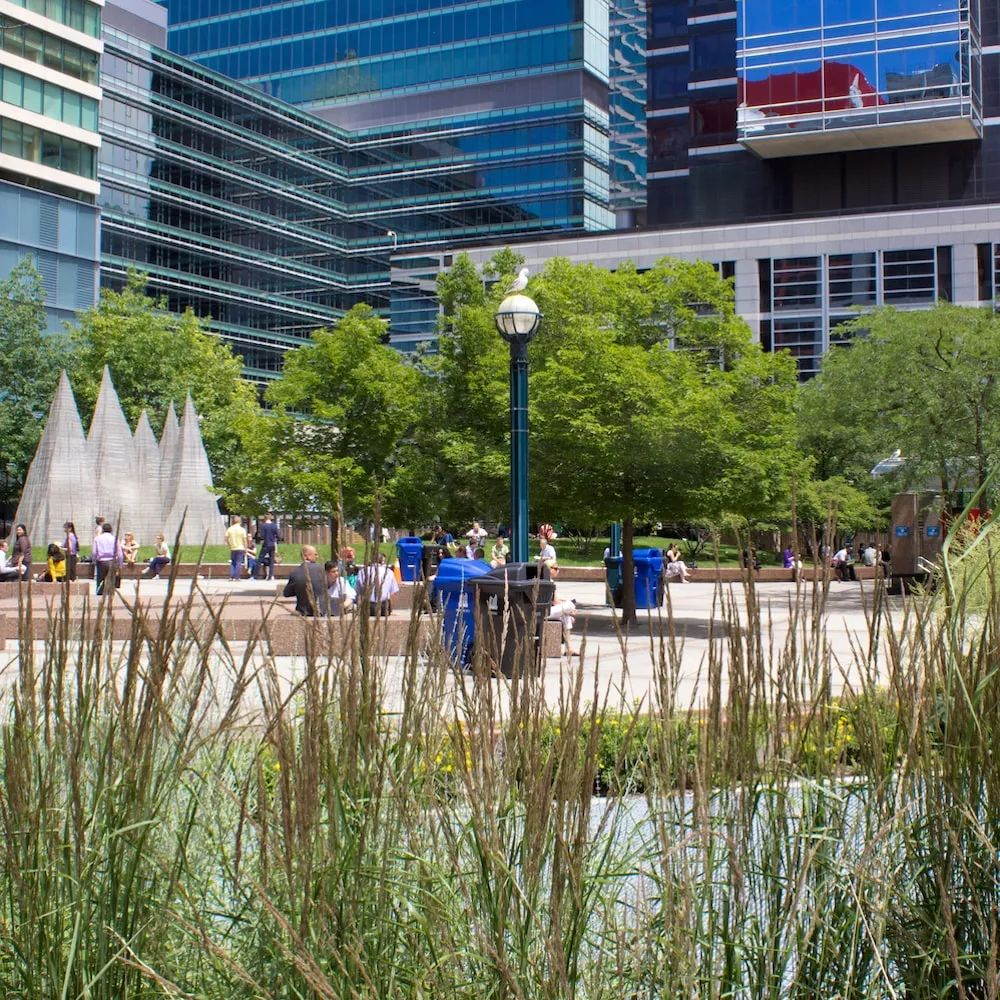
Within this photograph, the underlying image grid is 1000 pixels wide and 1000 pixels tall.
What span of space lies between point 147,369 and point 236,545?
81.2 feet

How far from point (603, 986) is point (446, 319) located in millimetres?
22898

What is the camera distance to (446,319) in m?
24.8

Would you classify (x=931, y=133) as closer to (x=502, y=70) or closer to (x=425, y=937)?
(x=502, y=70)

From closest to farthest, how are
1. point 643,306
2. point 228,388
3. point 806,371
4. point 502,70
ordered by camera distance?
point 643,306 → point 228,388 → point 806,371 → point 502,70

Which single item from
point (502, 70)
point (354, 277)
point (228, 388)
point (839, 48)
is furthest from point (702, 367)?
point (354, 277)

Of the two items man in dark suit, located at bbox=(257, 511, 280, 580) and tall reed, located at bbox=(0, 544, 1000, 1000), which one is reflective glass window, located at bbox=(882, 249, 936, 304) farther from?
tall reed, located at bbox=(0, 544, 1000, 1000)

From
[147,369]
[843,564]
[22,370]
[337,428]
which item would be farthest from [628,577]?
[147,369]

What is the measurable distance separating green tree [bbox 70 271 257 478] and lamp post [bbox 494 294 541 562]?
36.6 m

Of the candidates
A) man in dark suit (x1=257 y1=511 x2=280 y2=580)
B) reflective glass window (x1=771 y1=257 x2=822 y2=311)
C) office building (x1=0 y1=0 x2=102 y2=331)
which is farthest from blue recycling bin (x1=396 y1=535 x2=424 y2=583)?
reflective glass window (x1=771 y1=257 x2=822 y2=311)

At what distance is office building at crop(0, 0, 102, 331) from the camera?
5766 centimetres

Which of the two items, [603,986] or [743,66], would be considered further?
[743,66]

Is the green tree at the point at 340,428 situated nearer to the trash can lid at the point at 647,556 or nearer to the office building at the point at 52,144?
the trash can lid at the point at 647,556

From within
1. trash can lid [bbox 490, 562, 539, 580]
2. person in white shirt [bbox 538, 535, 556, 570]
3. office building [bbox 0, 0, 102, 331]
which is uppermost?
office building [bbox 0, 0, 102, 331]

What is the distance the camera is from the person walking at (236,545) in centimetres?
2928
